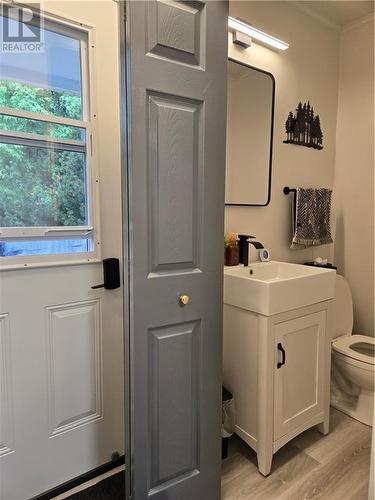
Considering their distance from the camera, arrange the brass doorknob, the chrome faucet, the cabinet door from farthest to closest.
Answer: the chrome faucet, the cabinet door, the brass doorknob

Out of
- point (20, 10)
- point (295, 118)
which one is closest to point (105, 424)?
point (20, 10)

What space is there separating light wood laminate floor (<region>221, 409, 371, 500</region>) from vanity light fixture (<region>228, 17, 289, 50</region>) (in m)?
2.31

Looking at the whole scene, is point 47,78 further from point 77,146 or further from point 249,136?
point 249,136

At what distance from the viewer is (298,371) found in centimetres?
175

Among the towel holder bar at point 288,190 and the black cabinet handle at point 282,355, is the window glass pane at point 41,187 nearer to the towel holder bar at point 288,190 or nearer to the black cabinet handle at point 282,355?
the black cabinet handle at point 282,355

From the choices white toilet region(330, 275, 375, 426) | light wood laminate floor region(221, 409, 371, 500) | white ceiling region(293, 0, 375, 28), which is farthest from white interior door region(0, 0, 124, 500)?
white ceiling region(293, 0, 375, 28)

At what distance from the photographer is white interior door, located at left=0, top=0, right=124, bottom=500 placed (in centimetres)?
132

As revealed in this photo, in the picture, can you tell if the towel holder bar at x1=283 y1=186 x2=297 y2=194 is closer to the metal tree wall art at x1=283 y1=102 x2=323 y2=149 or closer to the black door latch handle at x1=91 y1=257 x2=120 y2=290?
the metal tree wall art at x1=283 y1=102 x2=323 y2=149

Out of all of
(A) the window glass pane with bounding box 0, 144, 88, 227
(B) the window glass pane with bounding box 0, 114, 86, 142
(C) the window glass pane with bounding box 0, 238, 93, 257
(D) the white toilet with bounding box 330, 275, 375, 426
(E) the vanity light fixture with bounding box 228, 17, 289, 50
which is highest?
(E) the vanity light fixture with bounding box 228, 17, 289, 50

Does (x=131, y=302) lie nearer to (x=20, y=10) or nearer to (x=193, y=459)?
(x=193, y=459)

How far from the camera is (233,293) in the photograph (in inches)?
68.0

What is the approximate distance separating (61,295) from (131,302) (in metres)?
0.45

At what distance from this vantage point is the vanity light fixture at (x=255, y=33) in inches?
72.0

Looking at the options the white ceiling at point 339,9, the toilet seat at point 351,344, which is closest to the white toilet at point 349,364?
the toilet seat at point 351,344
